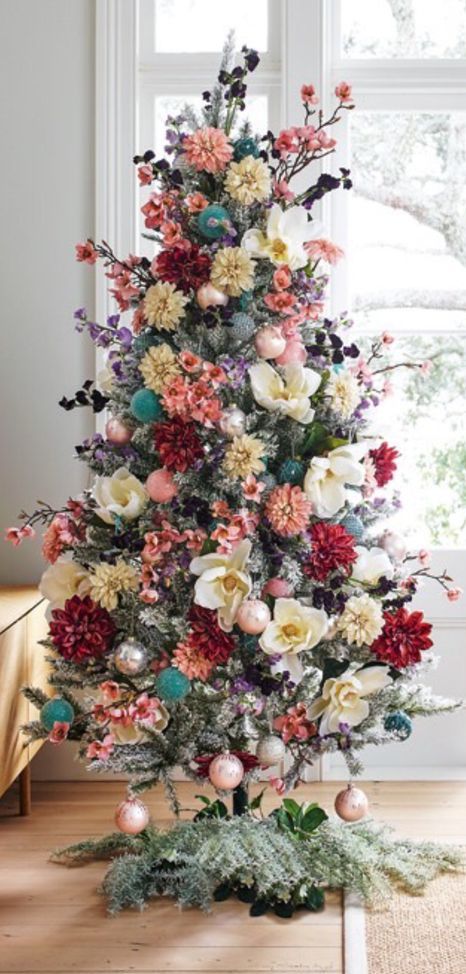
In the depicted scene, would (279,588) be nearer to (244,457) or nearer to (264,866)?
(244,457)

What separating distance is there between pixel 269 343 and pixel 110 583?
2.01 feet

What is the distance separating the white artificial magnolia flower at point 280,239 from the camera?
107 inches

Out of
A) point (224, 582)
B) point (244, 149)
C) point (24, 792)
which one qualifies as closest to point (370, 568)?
point (224, 582)

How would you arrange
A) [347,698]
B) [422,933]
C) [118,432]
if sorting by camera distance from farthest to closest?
[118,432] → [347,698] → [422,933]

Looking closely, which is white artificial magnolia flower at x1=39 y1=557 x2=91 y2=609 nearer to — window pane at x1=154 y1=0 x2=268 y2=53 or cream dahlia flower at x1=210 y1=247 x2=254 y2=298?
cream dahlia flower at x1=210 y1=247 x2=254 y2=298

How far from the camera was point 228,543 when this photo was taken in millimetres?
2602

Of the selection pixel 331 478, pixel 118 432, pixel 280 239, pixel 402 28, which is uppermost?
pixel 402 28

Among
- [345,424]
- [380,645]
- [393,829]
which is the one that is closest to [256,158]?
[345,424]

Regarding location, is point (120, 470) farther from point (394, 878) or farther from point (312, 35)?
point (312, 35)

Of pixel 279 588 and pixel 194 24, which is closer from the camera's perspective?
pixel 279 588

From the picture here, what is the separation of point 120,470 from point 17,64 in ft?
5.21

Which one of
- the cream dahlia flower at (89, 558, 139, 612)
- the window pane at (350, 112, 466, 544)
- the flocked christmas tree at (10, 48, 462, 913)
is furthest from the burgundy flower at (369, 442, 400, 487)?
the window pane at (350, 112, 466, 544)

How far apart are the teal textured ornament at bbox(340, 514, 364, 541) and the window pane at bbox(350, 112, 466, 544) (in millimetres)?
1118

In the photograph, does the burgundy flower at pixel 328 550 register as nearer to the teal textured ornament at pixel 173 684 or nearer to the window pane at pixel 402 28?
the teal textured ornament at pixel 173 684
